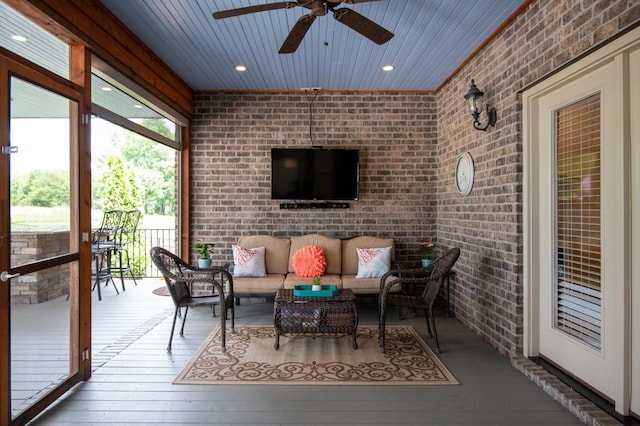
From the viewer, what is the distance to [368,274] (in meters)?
4.85

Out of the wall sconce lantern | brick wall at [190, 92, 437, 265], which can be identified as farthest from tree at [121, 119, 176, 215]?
the wall sconce lantern

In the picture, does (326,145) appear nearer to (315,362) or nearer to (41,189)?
(315,362)

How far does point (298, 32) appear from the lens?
2852 mm

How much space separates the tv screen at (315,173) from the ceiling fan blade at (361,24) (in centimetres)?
259

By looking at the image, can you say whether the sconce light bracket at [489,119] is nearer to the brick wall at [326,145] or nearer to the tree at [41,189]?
the brick wall at [326,145]

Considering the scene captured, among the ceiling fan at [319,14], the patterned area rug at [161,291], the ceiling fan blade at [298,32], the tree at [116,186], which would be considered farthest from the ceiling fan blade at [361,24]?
the tree at [116,186]

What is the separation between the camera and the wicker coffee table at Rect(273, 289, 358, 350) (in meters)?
3.53

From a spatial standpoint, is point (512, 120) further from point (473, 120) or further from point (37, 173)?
point (37, 173)

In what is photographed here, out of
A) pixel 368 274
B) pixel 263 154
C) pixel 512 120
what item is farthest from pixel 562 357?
pixel 263 154

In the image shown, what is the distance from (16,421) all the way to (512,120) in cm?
405

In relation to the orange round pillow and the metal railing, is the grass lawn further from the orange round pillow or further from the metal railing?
the metal railing

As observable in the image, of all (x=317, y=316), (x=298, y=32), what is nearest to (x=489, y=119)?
(x=298, y=32)

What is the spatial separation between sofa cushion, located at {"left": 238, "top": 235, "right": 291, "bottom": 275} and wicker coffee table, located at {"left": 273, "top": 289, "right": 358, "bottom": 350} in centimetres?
165

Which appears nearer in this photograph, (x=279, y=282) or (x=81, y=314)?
(x=81, y=314)
